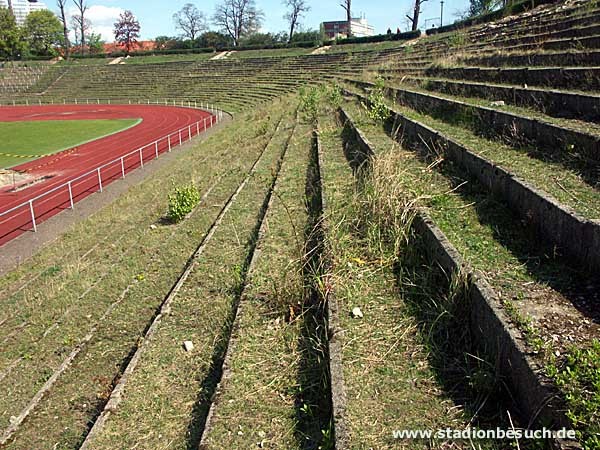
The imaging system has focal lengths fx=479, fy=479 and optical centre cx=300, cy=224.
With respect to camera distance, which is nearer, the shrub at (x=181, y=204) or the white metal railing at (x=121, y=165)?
the shrub at (x=181, y=204)

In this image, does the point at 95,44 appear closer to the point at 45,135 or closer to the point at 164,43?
the point at 164,43

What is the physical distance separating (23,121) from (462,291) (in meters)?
44.1

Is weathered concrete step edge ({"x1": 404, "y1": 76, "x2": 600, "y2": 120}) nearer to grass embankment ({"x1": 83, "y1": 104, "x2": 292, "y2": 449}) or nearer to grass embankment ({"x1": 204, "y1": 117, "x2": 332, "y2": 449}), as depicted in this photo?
grass embankment ({"x1": 204, "y1": 117, "x2": 332, "y2": 449})

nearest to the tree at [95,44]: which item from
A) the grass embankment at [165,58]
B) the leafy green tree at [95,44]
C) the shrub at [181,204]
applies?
the leafy green tree at [95,44]

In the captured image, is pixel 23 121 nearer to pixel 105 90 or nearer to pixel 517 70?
pixel 105 90

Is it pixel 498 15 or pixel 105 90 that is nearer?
pixel 498 15

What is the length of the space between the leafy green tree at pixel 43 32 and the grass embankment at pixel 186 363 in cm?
8993

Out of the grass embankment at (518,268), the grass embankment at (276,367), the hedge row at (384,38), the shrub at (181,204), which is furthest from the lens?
the hedge row at (384,38)

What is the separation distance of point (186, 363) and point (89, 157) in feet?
70.0

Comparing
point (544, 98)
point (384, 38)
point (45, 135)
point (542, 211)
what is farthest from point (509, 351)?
point (384, 38)

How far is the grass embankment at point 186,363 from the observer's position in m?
3.90

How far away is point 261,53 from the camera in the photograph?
203 feet

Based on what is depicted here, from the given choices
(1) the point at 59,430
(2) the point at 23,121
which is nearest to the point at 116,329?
(1) the point at 59,430

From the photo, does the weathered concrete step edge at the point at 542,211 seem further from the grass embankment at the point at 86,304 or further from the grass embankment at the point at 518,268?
the grass embankment at the point at 86,304
